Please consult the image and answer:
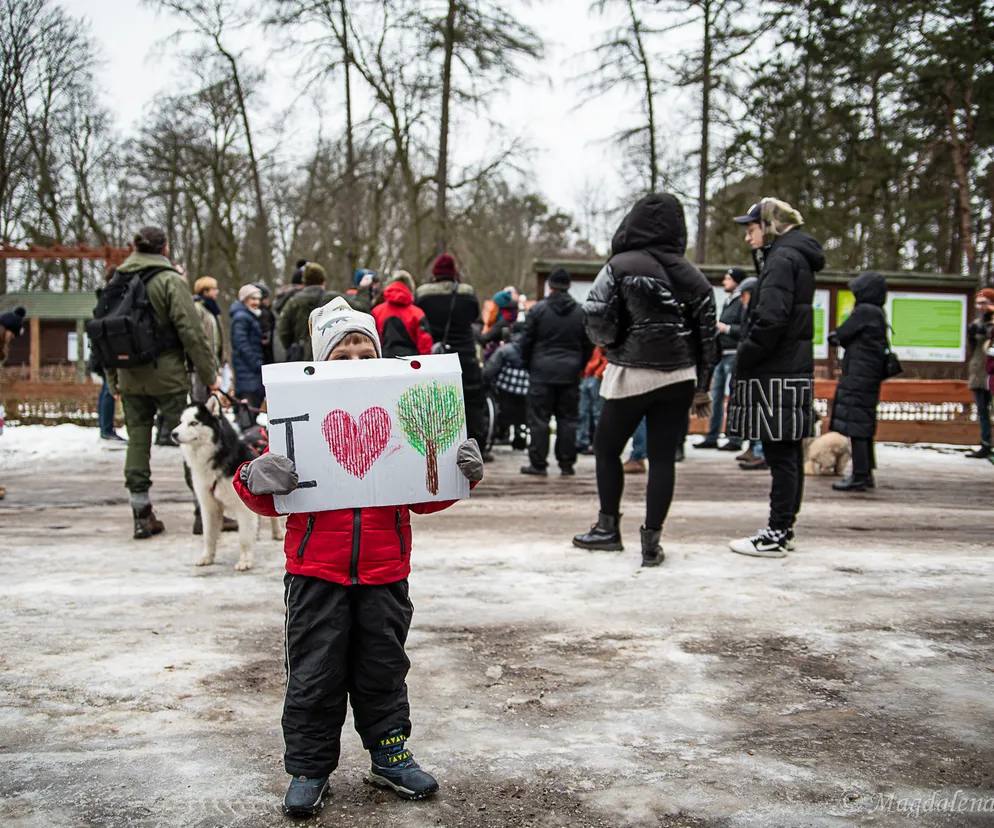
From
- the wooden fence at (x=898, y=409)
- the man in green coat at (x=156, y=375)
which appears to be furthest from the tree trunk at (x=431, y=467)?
the wooden fence at (x=898, y=409)

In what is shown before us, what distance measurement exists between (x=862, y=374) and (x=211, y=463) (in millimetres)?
6278

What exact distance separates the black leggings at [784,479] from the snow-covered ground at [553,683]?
30 cm

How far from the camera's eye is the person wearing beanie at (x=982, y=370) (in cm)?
1130

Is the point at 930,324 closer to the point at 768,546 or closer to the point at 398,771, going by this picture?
the point at 768,546

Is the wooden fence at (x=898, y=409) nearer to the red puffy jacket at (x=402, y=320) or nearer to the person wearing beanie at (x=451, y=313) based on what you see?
the person wearing beanie at (x=451, y=313)

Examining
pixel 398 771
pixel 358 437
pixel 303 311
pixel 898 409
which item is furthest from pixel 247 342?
pixel 898 409

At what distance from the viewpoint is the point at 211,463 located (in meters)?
5.96

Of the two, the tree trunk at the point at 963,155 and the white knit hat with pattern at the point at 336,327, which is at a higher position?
the tree trunk at the point at 963,155

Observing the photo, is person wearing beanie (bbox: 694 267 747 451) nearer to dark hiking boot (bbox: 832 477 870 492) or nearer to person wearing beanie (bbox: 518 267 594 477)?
person wearing beanie (bbox: 518 267 594 477)

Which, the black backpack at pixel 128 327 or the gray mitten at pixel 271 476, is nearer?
the gray mitten at pixel 271 476

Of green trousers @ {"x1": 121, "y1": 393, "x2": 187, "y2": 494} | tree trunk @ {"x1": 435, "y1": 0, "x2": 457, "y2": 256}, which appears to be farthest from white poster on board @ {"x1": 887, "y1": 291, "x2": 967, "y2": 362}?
green trousers @ {"x1": 121, "y1": 393, "x2": 187, "y2": 494}

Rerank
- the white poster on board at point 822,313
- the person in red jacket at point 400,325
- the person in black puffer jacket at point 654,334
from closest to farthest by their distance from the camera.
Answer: the person in black puffer jacket at point 654,334
the person in red jacket at point 400,325
the white poster on board at point 822,313

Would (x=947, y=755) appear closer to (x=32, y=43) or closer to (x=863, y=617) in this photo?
(x=863, y=617)

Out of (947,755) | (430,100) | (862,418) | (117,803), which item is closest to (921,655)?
(947,755)
